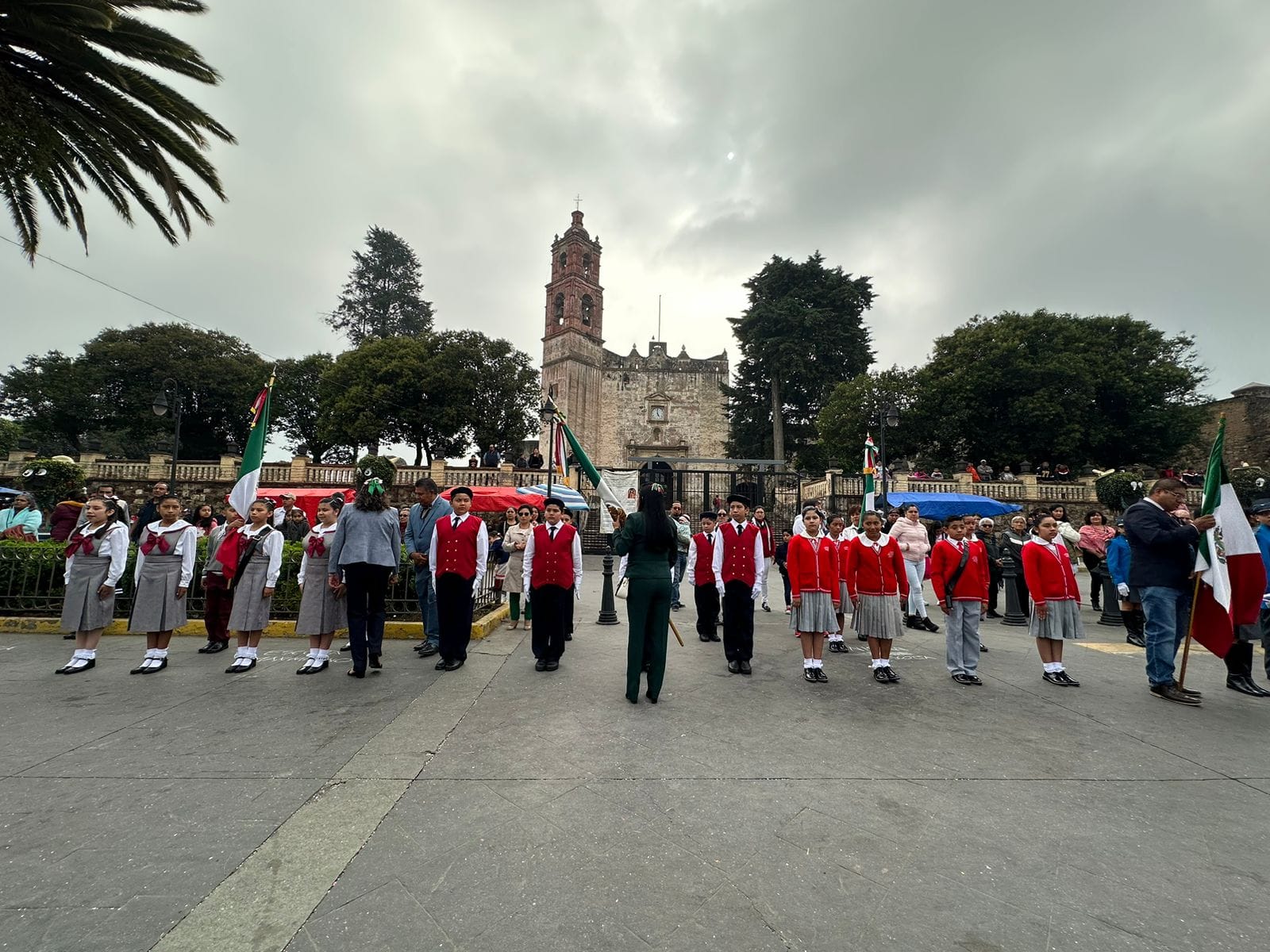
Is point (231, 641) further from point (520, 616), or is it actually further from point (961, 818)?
point (961, 818)

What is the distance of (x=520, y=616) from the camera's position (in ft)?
29.2

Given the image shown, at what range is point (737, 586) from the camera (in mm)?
6277

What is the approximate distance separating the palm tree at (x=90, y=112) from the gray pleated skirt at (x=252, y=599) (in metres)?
6.63

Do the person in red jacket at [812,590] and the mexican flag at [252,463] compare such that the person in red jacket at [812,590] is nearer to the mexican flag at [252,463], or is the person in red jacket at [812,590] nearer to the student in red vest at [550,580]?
the student in red vest at [550,580]

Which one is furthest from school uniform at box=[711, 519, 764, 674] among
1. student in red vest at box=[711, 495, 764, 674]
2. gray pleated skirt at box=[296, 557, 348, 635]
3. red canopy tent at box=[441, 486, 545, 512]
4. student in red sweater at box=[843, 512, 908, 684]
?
red canopy tent at box=[441, 486, 545, 512]

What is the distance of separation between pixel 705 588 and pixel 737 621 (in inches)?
78.2

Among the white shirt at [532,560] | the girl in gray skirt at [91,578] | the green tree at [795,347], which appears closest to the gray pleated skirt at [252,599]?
the girl in gray skirt at [91,578]

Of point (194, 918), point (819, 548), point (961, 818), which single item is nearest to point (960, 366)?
point (819, 548)

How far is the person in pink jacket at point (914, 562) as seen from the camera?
29.9ft

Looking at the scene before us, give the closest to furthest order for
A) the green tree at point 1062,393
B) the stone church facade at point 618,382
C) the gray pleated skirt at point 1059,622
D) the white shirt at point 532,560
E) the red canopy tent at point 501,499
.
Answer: the gray pleated skirt at point 1059,622 < the white shirt at point 532,560 < the red canopy tent at point 501,499 < the green tree at point 1062,393 < the stone church facade at point 618,382

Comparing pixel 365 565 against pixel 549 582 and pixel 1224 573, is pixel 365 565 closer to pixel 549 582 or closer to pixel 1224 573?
pixel 549 582

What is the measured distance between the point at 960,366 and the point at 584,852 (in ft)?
114

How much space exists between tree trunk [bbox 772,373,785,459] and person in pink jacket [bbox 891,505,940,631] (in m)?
30.4

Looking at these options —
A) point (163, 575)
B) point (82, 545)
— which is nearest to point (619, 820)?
point (163, 575)
